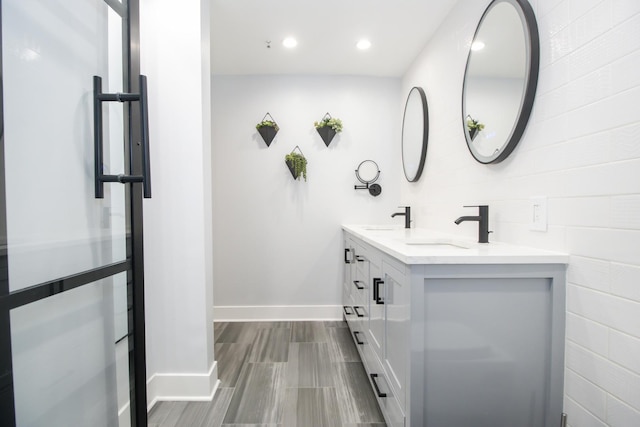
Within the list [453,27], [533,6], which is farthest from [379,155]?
[533,6]

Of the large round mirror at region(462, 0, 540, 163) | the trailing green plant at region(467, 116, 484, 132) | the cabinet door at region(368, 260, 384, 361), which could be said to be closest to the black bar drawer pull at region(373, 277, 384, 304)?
the cabinet door at region(368, 260, 384, 361)

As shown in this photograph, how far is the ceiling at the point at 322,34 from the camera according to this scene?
2.01 m

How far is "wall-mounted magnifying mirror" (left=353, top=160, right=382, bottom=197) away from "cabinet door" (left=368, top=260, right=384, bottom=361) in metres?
1.37

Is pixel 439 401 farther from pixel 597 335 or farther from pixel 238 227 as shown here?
pixel 238 227

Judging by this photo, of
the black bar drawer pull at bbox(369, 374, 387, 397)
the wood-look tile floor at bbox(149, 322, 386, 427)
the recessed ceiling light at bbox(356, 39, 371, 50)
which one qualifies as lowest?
the wood-look tile floor at bbox(149, 322, 386, 427)

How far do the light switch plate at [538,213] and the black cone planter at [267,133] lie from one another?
2.26 meters

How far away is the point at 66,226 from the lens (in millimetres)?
1039

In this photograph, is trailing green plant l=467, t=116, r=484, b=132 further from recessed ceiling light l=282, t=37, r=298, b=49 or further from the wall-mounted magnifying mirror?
recessed ceiling light l=282, t=37, r=298, b=49

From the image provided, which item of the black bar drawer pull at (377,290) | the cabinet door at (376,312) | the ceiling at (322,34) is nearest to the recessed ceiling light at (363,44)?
the ceiling at (322,34)

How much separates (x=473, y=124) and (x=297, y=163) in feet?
5.40

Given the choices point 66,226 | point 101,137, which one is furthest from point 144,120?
point 66,226

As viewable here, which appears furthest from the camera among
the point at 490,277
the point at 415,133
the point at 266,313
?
the point at 266,313

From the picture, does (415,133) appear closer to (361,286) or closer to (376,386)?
(361,286)

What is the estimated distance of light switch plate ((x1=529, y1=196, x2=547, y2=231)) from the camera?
4.02 feet
